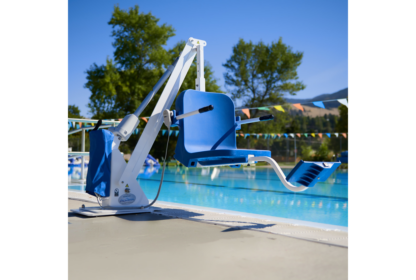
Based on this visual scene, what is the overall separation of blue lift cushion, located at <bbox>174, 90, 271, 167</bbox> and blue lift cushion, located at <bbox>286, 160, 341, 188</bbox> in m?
0.40

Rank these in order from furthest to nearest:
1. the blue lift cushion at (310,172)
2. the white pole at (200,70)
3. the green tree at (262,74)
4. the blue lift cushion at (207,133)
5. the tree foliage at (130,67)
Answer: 1. the green tree at (262,74)
2. the tree foliage at (130,67)
3. the white pole at (200,70)
4. the blue lift cushion at (207,133)
5. the blue lift cushion at (310,172)

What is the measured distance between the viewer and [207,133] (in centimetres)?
334

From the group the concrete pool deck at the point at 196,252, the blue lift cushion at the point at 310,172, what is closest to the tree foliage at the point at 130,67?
the blue lift cushion at the point at 310,172

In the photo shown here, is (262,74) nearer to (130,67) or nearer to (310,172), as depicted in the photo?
(130,67)

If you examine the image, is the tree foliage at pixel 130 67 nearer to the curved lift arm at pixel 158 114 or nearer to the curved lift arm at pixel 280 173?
the curved lift arm at pixel 158 114

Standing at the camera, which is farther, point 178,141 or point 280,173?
point 178,141

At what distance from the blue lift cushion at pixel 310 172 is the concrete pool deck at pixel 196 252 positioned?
0.34m

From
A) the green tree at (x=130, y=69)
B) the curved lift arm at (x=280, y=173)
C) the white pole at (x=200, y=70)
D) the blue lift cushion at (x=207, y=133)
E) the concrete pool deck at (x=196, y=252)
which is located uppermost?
the green tree at (x=130, y=69)

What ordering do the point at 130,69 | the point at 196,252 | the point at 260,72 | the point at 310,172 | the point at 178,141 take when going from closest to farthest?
1. the point at 196,252
2. the point at 310,172
3. the point at 178,141
4. the point at 130,69
5. the point at 260,72

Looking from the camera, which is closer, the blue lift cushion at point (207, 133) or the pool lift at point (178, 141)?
the blue lift cushion at point (207, 133)

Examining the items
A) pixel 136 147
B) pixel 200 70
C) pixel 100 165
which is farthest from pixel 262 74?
pixel 100 165

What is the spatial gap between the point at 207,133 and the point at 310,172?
3.70 feet

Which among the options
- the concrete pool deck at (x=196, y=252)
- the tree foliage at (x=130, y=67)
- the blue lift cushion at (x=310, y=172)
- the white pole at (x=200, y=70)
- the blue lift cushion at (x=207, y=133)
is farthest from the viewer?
the tree foliage at (x=130, y=67)

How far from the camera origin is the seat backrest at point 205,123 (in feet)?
10.3
